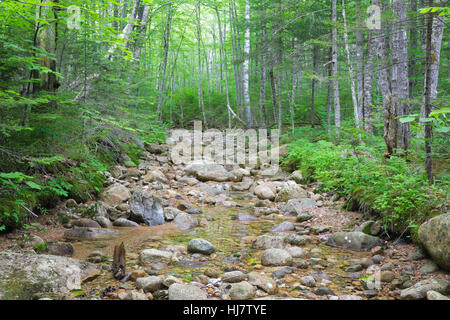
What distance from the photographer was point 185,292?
3295 millimetres

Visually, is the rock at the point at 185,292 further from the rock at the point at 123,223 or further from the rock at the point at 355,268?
the rock at the point at 123,223

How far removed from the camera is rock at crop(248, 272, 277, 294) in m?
3.60

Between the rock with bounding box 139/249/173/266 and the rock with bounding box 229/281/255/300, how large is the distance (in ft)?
4.50

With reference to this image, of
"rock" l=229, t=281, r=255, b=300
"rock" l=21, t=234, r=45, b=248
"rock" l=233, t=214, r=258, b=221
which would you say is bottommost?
"rock" l=233, t=214, r=258, b=221

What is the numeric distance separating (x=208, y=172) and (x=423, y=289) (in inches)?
345

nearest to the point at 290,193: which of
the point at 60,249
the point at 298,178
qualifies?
the point at 298,178

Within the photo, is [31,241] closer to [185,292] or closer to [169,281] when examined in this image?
[169,281]

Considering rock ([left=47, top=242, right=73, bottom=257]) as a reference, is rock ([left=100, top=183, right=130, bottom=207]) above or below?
above

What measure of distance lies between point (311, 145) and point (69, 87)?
8.24 metres

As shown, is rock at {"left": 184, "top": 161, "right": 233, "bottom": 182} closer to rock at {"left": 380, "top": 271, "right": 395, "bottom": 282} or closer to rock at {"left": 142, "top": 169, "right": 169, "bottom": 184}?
rock at {"left": 142, "top": 169, "right": 169, "bottom": 184}

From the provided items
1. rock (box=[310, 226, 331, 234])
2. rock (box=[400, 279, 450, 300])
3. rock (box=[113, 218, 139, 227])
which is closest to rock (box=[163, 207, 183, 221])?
rock (box=[113, 218, 139, 227])

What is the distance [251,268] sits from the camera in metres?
4.32

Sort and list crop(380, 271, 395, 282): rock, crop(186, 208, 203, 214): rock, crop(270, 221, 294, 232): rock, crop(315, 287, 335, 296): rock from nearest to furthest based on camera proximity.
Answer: crop(315, 287, 335, 296): rock, crop(380, 271, 395, 282): rock, crop(270, 221, 294, 232): rock, crop(186, 208, 203, 214): rock
